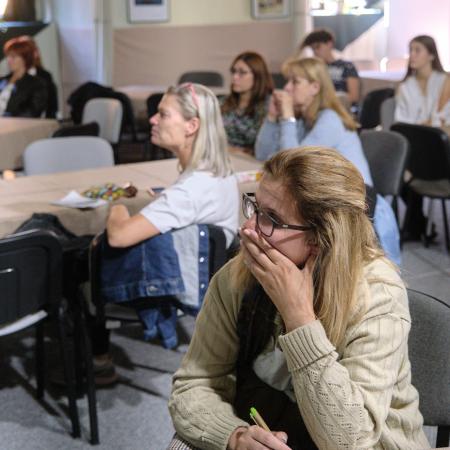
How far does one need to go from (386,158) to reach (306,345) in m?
2.75

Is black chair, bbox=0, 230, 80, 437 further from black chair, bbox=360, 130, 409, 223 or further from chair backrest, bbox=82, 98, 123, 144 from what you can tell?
chair backrest, bbox=82, 98, 123, 144

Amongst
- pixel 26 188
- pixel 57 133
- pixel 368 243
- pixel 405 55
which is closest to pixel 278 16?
pixel 405 55

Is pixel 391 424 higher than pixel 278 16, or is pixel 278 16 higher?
pixel 278 16

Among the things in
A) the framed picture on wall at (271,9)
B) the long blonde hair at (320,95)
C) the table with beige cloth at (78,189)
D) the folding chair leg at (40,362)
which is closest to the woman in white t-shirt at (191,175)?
the table with beige cloth at (78,189)

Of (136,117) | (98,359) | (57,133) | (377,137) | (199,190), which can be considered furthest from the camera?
(136,117)

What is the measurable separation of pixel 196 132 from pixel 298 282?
1.50 metres

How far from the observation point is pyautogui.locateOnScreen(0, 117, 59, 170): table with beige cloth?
16.3 feet

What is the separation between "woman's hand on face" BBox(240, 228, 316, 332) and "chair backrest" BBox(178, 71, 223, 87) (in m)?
6.82

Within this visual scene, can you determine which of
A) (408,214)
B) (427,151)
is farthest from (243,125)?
(408,214)

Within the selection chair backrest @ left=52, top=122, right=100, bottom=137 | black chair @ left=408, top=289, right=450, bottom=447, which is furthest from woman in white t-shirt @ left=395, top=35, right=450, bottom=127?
black chair @ left=408, top=289, right=450, bottom=447

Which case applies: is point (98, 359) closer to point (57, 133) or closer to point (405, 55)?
point (57, 133)

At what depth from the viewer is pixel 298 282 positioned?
143 centimetres

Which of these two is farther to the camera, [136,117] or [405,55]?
[405,55]

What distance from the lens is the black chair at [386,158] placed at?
392 centimetres
